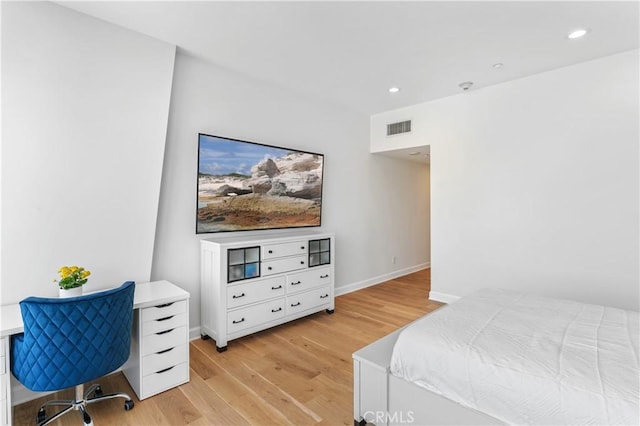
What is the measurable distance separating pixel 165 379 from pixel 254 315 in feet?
3.27

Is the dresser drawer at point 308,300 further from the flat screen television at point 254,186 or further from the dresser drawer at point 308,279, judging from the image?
the flat screen television at point 254,186

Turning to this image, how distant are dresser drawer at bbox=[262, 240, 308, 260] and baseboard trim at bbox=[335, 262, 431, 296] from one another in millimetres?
1339

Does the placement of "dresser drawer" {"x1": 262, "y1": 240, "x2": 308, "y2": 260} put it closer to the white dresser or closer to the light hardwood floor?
the white dresser

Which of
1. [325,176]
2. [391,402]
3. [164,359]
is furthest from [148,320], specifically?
[325,176]

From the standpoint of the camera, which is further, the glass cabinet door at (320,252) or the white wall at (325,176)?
the glass cabinet door at (320,252)

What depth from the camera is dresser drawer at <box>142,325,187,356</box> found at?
2252 mm

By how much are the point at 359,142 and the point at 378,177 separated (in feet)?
2.34

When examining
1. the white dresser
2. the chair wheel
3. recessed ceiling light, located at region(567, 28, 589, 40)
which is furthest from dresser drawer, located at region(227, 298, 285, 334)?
recessed ceiling light, located at region(567, 28, 589, 40)

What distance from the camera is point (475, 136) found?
4008mm

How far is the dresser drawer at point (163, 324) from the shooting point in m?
2.25

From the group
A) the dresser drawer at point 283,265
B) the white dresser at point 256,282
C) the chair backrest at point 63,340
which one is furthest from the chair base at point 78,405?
the dresser drawer at point 283,265

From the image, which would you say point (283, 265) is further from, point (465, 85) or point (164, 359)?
point (465, 85)

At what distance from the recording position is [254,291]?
10.4 feet

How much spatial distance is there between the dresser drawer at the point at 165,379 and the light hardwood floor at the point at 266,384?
0.16 ft
